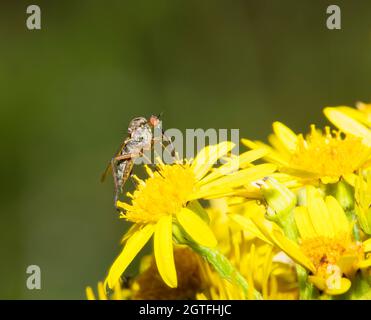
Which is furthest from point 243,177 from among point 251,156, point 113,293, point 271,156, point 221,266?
point 113,293

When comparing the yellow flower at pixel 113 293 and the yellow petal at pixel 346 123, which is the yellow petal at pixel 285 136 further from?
the yellow flower at pixel 113 293

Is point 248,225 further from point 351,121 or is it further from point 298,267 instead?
point 351,121

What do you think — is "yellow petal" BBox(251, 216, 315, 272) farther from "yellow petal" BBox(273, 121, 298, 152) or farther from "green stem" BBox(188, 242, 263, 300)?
Result: "yellow petal" BBox(273, 121, 298, 152)

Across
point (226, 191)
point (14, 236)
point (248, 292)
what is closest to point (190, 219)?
point (226, 191)

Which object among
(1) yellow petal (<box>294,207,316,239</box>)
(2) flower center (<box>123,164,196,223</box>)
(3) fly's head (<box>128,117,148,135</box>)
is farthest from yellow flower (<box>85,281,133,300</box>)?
(1) yellow petal (<box>294,207,316,239</box>)
